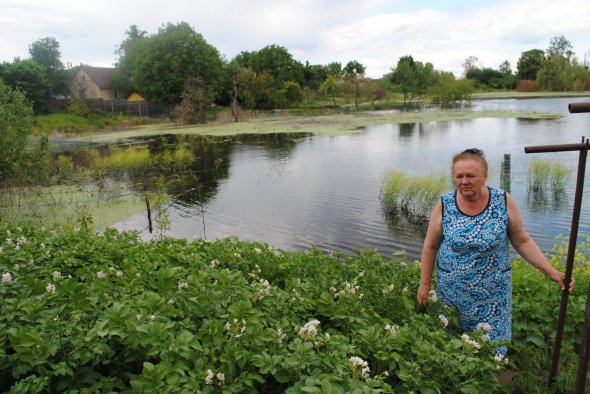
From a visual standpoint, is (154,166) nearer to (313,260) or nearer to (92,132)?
(313,260)

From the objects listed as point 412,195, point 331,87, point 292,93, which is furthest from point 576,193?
point 331,87

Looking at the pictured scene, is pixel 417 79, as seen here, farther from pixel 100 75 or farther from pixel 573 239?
pixel 573 239

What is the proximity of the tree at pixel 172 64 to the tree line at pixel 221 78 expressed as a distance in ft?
0.37

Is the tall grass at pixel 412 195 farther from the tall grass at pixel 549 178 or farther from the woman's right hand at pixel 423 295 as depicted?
the woman's right hand at pixel 423 295

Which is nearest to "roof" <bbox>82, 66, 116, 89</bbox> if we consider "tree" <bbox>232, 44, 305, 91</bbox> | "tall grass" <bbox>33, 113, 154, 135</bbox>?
"tall grass" <bbox>33, 113, 154, 135</bbox>

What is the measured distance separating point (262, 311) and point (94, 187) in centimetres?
1443

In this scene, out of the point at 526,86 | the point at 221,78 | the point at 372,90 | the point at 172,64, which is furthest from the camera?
the point at 526,86

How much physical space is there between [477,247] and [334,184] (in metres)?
12.3

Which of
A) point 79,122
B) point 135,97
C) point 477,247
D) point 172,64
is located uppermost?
point 172,64

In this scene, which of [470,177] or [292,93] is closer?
[470,177]

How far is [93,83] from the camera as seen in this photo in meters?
60.6

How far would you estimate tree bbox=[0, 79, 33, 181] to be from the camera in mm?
12086

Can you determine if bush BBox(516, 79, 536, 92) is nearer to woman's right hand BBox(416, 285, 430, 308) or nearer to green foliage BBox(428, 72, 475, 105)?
green foliage BBox(428, 72, 475, 105)

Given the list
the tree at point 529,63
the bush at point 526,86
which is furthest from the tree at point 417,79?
the tree at point 529,63
